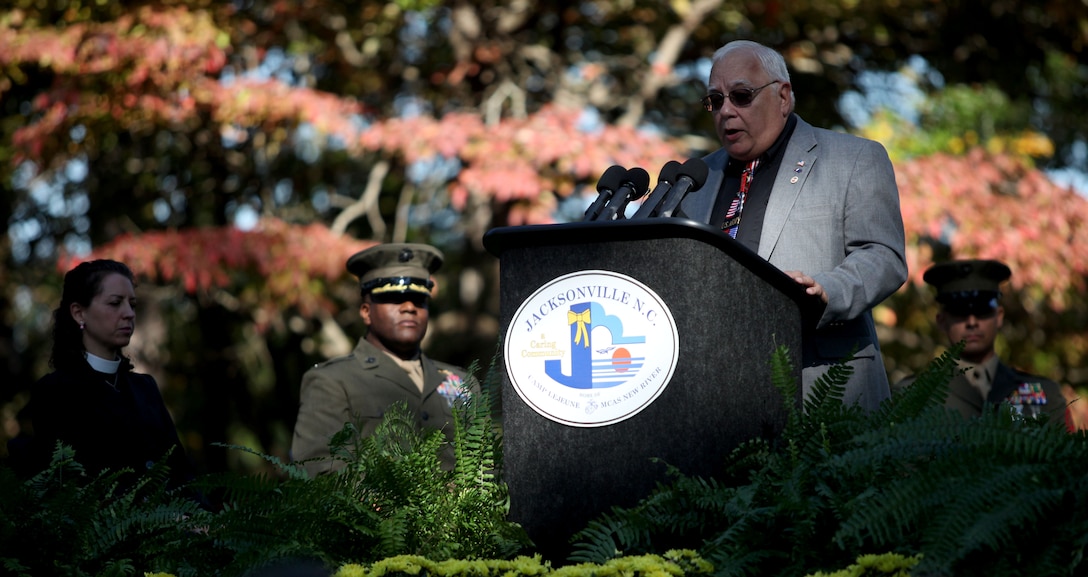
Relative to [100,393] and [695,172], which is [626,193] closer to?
[695,172]

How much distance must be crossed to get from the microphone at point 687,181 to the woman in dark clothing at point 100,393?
1720 millimetres

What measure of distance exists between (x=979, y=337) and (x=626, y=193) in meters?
3.83

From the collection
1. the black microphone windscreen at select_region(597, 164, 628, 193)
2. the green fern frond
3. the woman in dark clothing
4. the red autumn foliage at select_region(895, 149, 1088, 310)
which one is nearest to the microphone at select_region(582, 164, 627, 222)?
the black microphone windscreen at select_region(597, 164, 628, 193)

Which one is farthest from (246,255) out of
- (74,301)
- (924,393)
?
(924,393)

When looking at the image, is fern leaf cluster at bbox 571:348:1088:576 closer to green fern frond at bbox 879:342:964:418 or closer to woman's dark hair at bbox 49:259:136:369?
green fern frond at bbox 879:342:964:418

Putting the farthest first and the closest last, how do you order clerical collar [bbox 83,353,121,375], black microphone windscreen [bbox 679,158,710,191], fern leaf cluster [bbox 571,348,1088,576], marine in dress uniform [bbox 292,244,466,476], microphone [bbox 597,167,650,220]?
marine in dress uniform [bbox 292,244,466,476], clerical collar [bbox 83,353,121,375], black microphone windscreen [bbox 679,158,710,191], microphone [bbox 597,167,650,220], fern leaf cluster [bbox 571,348,1088,576]

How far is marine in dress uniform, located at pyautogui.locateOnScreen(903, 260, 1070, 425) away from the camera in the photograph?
5.90m

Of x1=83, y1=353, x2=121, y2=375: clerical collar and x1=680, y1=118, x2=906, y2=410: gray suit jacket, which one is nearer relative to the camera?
x1=680, y1=118, x2=906, y2=410: gray suit jacket

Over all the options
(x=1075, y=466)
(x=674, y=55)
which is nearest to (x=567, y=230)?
(x=1075, y=466)

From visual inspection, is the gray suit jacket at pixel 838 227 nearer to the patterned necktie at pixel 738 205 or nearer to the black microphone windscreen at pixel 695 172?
the patterned necktie at pixel 738 205

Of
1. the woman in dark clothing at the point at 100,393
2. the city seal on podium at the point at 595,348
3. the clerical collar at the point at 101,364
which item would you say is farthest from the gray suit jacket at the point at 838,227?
the clerical collar at the point at 101,364

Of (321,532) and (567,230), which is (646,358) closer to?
(567,230)

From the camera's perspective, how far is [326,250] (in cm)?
914

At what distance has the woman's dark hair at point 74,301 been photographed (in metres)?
4.24
